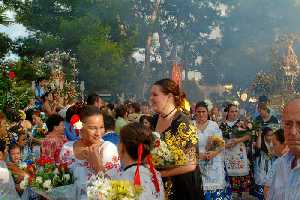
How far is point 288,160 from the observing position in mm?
3547

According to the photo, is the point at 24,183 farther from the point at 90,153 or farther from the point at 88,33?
the point at 88,33

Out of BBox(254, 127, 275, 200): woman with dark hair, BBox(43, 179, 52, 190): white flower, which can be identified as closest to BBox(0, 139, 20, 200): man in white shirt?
BBox(43, 179, 52, 190): white flower

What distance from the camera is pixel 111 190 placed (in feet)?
12.7

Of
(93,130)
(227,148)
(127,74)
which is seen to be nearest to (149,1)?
(127,74)

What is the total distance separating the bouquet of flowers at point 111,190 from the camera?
A: 386 cm

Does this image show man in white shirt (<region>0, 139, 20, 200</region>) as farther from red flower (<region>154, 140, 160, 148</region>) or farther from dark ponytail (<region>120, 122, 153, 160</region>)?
dark ponytail (<region>120, 122, 153, 160</region>)

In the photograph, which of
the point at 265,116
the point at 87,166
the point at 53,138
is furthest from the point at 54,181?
the point at 265,116

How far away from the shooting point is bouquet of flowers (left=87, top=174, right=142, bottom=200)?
3861 millimetres

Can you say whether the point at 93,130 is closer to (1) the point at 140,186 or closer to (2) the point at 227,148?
(1) the point at 140,186

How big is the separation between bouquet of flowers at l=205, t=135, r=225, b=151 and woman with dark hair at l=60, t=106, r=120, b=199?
3.48 meters

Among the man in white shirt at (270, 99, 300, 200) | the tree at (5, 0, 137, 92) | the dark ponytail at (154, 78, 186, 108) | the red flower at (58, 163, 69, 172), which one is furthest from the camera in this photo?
the tree at (5, 0, 137, 92)

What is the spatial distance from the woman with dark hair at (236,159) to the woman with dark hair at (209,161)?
6.53 feet

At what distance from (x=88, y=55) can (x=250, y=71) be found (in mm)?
29929

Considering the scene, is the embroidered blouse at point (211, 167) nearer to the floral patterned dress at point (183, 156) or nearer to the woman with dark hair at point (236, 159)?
the woman with dark hair at point (236, 159)
